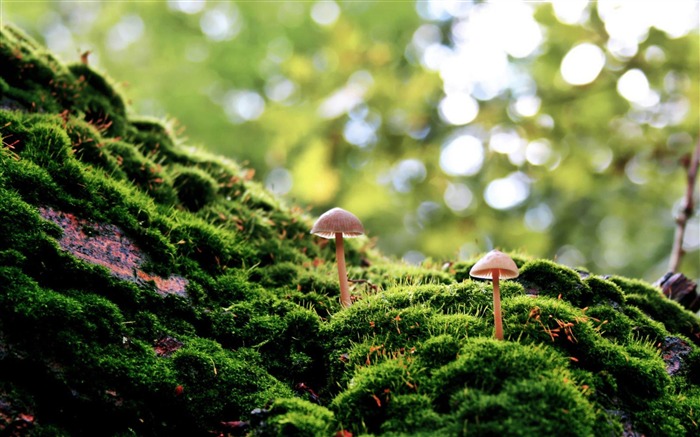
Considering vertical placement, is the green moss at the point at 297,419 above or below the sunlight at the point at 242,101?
below

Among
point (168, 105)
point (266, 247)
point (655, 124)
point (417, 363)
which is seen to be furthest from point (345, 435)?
point (168, 105)

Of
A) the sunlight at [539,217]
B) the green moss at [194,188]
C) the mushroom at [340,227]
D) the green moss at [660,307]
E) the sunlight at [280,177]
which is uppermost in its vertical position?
the sunlight at [280,177]

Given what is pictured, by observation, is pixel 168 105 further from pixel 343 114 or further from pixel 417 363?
pixel 417 363

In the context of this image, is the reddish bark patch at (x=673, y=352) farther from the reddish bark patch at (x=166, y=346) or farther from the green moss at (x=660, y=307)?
the reddish bark patch at (x=166, y=346)

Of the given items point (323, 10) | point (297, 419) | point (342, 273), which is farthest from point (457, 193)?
point (323, 10)

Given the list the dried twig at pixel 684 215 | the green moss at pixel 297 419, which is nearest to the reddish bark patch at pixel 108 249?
the green moss at pixel 297 419
